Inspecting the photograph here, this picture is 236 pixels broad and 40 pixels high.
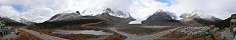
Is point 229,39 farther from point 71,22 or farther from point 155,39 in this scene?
point 71,22

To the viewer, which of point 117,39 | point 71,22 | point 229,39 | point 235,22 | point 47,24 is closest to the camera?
point 229,39

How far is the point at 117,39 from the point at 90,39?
17.6 ft

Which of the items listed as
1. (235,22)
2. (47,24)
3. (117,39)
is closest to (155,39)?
(117,39)

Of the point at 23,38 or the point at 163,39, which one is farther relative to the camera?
the point at 163,39

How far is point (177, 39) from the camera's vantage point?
286 feet

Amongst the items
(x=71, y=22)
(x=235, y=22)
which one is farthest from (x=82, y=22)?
(x=235, y=22)

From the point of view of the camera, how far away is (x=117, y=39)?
94.0 meters

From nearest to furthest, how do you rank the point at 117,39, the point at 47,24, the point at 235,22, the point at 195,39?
the point at 195,39, the point at 235,22, the point at 117,39, the point at 47,24

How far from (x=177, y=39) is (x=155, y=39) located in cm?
505

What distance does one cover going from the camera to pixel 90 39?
91625mm

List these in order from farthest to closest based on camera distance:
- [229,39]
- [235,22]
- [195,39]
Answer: [235,22] < [195,39] < [229,39]

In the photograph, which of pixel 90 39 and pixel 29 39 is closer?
pixel 29 39

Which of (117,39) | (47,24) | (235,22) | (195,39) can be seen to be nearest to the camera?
(195,39)

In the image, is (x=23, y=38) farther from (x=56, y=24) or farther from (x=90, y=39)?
(x=56, y=24)
